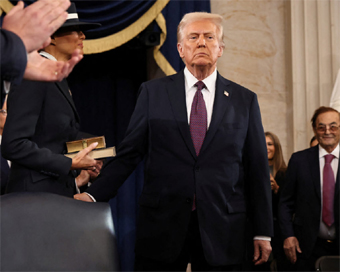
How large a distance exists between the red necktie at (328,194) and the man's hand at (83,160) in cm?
187

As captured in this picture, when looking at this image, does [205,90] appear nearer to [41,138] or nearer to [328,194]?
[41,138]

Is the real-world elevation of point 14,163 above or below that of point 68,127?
below

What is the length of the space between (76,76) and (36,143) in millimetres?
2963

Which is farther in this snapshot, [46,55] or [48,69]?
[46,55]

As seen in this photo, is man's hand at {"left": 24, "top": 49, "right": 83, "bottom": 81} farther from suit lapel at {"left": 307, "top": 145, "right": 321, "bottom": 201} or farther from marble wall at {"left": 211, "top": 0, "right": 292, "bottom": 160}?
marble wall at {"left": 211, "top": 0, "right": 292, "bottom": 160}

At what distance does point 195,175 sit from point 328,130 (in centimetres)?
183

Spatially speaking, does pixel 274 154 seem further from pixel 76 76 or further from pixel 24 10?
pixel 24 10

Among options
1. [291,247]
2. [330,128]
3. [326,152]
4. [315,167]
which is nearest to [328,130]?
[330,128]

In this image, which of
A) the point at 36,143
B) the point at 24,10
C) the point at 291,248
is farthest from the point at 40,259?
the point at 291,248

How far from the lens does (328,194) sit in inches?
136

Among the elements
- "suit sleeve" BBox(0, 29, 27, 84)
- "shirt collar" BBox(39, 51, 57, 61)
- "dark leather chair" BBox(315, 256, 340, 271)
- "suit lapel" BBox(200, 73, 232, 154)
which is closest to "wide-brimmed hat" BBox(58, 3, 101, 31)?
"shirt collar" BBox(39, 51, 57, 61)

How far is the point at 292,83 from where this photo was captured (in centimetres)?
477

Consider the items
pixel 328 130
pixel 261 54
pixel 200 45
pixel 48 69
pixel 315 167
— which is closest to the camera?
pixel 48 69

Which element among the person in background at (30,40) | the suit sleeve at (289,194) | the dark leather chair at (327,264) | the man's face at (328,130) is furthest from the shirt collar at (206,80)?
the man's face at (328,130)
